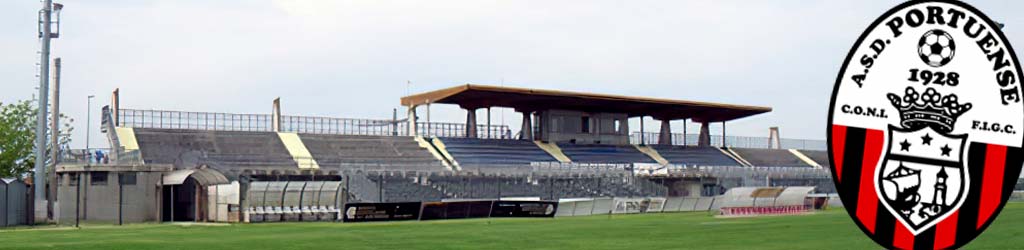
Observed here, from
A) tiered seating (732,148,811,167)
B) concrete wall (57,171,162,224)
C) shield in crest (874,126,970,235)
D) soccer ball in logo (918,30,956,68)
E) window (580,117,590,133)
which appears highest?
window (580,117,590,133)

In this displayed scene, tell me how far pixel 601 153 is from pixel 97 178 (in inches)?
1653

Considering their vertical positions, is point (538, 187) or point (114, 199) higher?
point (538, 187)

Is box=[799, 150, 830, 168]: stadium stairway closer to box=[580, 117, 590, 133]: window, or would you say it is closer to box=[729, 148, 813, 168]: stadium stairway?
box=[729, 148, 813, 168]: stadium stairway

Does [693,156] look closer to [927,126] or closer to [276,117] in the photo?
[276,117]

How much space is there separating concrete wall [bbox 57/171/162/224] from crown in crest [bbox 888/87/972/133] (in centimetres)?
5737

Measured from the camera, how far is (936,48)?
3.45 metres

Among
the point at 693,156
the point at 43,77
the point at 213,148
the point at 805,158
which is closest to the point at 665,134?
the point at 693,156

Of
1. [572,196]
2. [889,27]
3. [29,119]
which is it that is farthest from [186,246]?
[29,119]

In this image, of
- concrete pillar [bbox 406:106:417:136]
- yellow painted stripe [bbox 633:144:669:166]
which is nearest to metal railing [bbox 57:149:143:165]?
concrete pillar [bbox 406:106:417:136]

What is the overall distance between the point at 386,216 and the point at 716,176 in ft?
115

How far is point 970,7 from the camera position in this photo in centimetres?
345

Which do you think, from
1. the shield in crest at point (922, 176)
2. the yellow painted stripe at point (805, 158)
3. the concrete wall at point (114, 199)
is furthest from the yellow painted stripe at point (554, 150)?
the shield in crest at point (922, 176)

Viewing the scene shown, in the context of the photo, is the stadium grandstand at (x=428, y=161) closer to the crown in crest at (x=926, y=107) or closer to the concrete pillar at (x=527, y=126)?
the concrete pillar at (x=527, y=126)

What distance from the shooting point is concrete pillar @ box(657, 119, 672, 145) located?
323 feet
